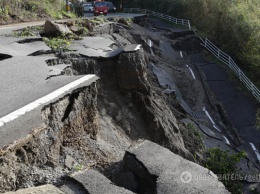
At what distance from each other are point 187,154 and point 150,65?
10.3 meters

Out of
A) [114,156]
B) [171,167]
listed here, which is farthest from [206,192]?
[114,156]

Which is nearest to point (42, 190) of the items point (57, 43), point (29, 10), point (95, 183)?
point (95, 183)

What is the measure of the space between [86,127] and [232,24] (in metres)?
20.8

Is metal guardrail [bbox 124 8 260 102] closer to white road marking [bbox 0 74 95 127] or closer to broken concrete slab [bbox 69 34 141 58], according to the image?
broken concrete slab [bbox 69 34 141 58]

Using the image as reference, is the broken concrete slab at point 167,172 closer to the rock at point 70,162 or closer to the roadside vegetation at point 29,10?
the rock at point 70,162

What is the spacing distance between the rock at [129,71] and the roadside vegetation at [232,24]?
11777 mm

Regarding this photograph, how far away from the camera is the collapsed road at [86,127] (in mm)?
4758

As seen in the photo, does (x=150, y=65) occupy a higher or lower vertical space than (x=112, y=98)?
lower

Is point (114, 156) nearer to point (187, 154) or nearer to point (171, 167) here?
point (171, 167)

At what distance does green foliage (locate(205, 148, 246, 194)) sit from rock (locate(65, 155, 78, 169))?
14.8 ft

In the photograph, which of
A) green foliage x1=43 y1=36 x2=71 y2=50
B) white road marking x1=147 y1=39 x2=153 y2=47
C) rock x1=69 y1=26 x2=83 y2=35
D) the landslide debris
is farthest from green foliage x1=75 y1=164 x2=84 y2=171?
white road marking x1=147 y1=39 x2=153 y2=47

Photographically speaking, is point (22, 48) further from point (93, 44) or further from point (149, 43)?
point (149, 43)

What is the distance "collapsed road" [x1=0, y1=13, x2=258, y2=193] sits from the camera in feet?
15.6

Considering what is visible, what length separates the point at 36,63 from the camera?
859 centimetres
